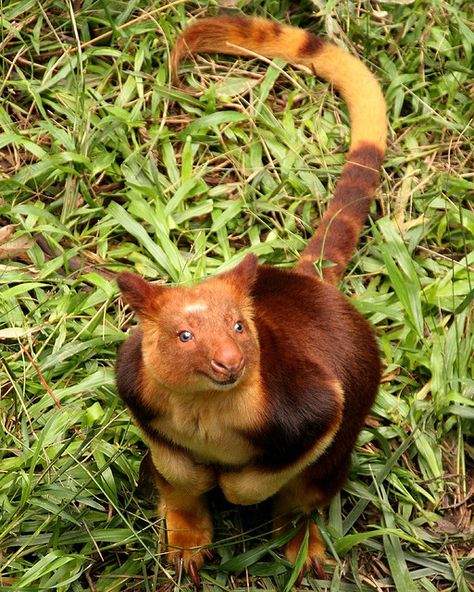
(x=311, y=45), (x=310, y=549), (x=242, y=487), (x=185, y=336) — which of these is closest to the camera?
(x=185, y=336)

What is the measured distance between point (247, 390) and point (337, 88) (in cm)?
282

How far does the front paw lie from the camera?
14.8ft

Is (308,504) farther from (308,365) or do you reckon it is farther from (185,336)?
(185,336)

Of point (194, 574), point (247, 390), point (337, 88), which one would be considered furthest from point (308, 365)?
point (337, 88)

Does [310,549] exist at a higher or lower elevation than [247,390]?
lower

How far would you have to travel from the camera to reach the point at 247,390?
4242mm

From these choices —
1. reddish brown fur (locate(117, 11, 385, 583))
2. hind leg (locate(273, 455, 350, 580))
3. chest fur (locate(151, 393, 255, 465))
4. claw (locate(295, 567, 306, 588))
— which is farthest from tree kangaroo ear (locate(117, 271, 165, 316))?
claw (locate(295, 567, 306, 588))

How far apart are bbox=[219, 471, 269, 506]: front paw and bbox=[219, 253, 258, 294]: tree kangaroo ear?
2.55ft

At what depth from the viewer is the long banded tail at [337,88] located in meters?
5.49

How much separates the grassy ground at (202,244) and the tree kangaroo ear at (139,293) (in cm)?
99

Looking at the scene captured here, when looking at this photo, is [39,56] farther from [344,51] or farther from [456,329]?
[456,329]

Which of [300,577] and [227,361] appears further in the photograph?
[300,577]

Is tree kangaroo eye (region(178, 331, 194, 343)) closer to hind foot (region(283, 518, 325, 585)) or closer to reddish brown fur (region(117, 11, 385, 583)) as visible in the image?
reddish brown fur (region(117, 11, 385, 583))

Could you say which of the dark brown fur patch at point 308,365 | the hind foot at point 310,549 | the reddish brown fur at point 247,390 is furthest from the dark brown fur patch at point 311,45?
the hind foot at point 310,549
